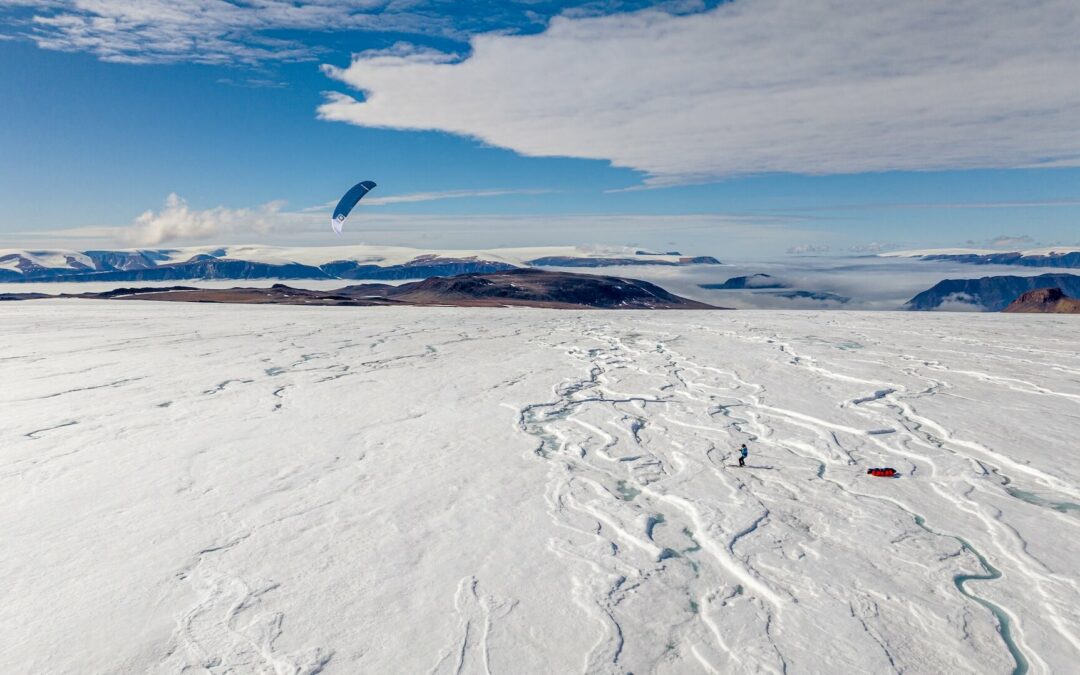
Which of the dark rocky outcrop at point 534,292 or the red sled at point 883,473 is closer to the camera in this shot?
the red sled at point 883,473

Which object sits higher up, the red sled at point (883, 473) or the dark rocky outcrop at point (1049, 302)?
the red sled at point (883, 473)

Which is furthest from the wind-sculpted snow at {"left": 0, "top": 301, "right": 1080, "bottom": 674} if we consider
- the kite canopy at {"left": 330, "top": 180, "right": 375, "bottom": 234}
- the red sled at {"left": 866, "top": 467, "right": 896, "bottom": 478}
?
the kite canopy at {"left": 330, "top": 180, "right": 375, "bottom": 234}

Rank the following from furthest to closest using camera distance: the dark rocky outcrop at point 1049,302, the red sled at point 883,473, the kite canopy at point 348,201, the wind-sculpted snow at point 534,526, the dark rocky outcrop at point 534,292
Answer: the dark rocky outcrop at point 534,292 → the dark rocky outcrop at point 1049,302 → the kite canopy at point 348,201 → the red sled at point 883,473 → the wind-sculpted snow at point 534,526

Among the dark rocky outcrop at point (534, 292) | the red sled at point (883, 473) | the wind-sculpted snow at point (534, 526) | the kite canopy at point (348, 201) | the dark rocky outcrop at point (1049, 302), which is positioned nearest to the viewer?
the wind-sculpted snow at point (534, 526)

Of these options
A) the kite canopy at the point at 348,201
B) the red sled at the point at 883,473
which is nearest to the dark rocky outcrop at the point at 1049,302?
the kite canopy at the point at 348,201

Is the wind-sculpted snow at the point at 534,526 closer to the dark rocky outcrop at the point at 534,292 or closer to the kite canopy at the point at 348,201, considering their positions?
the kite canopy at the point at 348,201

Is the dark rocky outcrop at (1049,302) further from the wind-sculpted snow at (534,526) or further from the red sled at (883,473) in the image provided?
the red sled at (883,473)

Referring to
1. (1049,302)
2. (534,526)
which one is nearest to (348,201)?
(534,526)

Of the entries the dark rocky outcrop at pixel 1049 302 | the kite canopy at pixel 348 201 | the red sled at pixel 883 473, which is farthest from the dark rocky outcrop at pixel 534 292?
the red sled at pixel 883 473

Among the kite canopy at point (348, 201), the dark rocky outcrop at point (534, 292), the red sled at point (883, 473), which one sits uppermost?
the kite canopy at point (348, 201)
